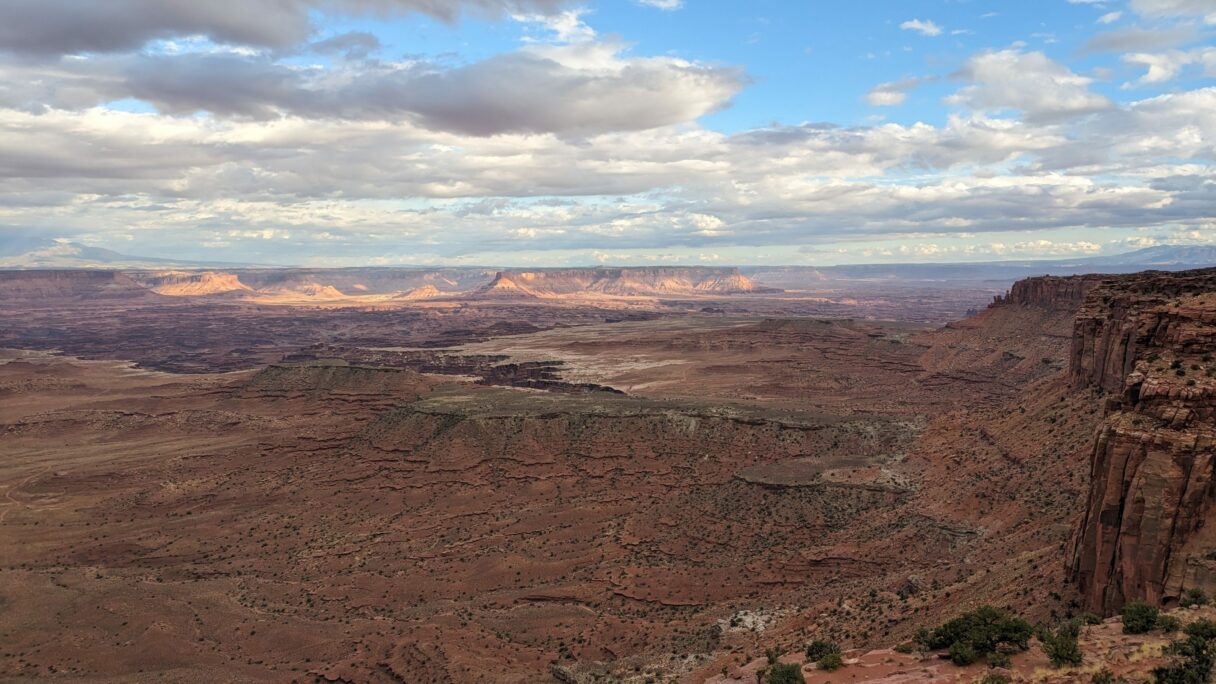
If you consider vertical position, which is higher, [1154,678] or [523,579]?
[1154,678]

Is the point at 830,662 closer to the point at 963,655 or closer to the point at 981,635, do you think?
the point at 963,655

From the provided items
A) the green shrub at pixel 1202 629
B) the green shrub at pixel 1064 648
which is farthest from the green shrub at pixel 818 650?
the green shrub at pixel 1202 629

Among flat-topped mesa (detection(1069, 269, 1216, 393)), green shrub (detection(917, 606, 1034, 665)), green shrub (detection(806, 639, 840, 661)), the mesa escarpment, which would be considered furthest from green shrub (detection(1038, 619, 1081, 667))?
flat-topped mesa (detection(1069, 269, 1216, 393))

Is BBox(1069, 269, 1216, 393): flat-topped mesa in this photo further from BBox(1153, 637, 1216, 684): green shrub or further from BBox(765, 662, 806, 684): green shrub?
BBox(765, 662, 806, 684): green shrub

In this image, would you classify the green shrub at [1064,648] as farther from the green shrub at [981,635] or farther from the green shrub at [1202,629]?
the green shrub at [1202,629]

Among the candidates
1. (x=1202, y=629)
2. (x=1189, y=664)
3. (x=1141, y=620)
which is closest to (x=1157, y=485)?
(x=1141, y=620)

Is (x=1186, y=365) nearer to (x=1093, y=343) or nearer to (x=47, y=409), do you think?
(x=1093, y=343)

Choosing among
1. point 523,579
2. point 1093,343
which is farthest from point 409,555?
point 1093,343
